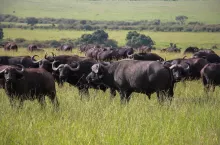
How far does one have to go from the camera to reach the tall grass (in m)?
6.73

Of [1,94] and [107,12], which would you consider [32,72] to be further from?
[107,12]

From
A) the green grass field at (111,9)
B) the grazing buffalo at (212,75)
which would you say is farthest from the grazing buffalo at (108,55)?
the green grass field at (111,9)

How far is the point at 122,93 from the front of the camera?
11312 millimetres

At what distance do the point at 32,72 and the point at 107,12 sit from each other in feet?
521

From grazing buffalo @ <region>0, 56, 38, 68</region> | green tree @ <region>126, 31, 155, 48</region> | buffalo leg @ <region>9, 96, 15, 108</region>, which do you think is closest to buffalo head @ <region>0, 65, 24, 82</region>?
buffalo leg @ <region>9, 96, 15, 108</region>

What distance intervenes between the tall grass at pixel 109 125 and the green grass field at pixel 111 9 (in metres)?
137

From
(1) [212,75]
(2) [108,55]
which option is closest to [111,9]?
(2) [108,55]

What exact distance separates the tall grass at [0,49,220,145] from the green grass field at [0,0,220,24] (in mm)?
137216

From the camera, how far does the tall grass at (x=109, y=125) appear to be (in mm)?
6727

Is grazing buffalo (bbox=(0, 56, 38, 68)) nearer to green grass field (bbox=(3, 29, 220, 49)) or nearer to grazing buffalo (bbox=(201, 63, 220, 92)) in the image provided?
grazing buffalo (bbox=(201, 63, 220, 92))

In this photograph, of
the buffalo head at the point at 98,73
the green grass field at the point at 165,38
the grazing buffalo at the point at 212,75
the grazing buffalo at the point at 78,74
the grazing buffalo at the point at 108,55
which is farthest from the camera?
the green grass field at the point at 165,38

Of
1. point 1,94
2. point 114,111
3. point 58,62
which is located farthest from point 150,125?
point 58,62

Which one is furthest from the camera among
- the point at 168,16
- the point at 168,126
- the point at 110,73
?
the point at 168,16

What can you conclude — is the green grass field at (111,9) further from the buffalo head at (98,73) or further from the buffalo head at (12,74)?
the buffalo head at (12,74)
